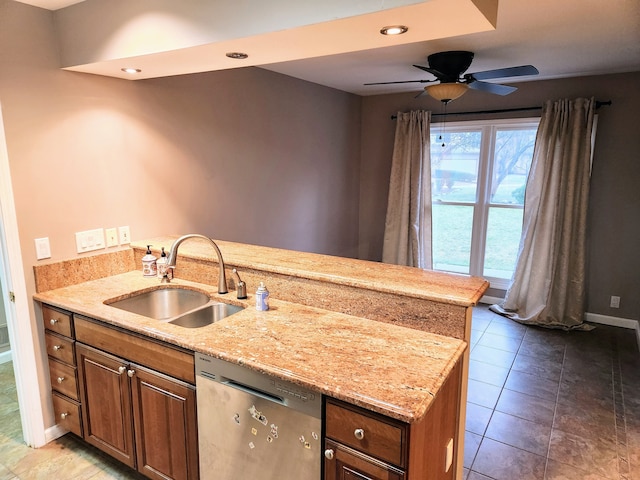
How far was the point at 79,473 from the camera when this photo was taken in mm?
2152

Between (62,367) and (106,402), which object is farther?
(62,367)

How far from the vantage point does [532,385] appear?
10.1 ft

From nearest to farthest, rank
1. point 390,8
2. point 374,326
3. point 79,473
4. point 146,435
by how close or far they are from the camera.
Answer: point 390,8
point 374,326
point 146,435
point 79,473

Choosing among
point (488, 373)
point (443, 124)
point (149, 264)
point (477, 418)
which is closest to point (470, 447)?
point (477, 418)

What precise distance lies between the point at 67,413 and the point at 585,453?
9.55 ft

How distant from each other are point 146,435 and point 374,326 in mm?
1176

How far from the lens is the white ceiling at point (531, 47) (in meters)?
2.27

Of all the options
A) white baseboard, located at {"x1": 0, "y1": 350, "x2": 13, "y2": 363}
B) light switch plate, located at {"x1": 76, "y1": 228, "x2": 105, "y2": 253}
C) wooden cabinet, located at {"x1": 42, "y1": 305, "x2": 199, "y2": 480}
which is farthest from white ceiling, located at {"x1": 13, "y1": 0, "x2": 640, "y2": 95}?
white baseboard, located at {"x1": 0, "y1": 350, "x2": 13, "y2": 363}

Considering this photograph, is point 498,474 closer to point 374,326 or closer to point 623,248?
point 374,326

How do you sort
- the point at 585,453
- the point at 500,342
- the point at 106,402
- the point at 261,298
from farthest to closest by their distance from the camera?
the point at 500,342 → the point at 585,453 → the point at 106,402 → the point at 261,298

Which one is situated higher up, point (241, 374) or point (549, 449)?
point (241, 374)

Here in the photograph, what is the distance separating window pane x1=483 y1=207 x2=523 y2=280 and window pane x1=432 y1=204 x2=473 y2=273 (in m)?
0.23

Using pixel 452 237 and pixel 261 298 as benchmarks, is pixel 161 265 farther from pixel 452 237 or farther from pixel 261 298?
pixel 452 237

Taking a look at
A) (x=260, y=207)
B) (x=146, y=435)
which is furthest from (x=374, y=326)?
(x=260, y=207)
